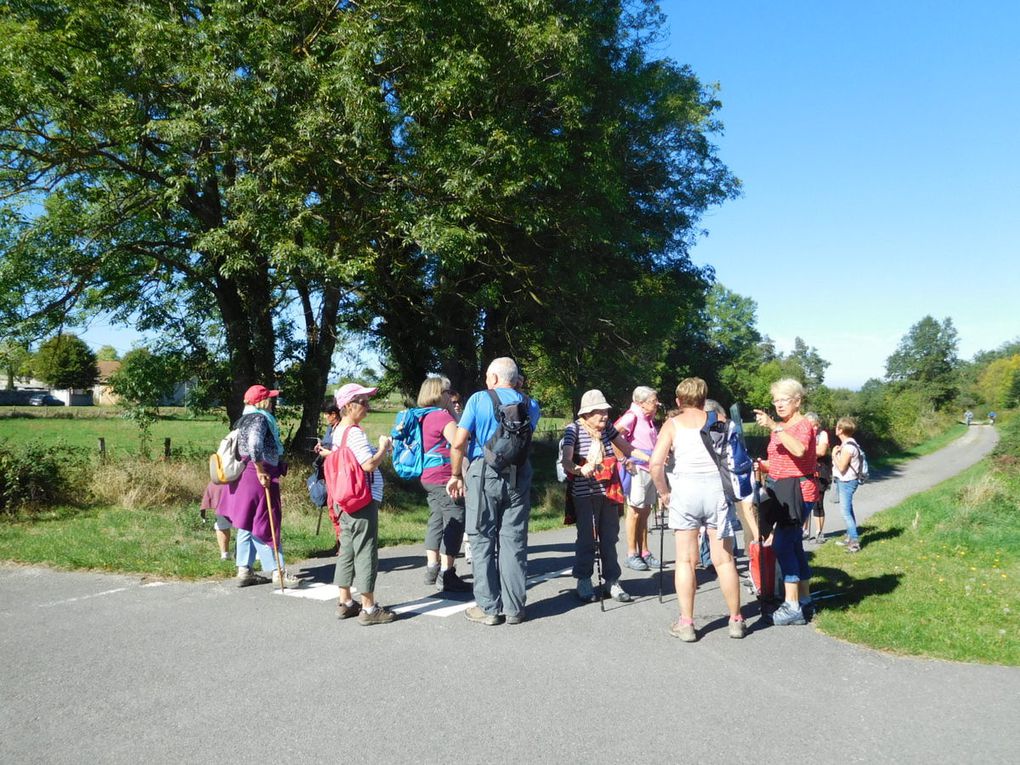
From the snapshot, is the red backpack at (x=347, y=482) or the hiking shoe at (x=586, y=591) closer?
the red backpack at (x=347, y=482)

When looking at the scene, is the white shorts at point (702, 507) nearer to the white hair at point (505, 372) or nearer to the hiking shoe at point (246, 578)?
the white hair at point (505, 372)

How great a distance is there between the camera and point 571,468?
657 cm

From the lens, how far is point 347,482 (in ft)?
18.6

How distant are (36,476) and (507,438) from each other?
8761mm

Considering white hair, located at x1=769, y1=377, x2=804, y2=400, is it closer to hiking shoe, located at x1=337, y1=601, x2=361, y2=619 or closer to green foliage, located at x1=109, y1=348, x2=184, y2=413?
hiking shoe, located at x1=337, y1=601, x2=361, y2=619

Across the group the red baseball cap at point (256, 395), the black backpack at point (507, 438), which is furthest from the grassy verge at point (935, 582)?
the red baseball cap at point (256, 395)

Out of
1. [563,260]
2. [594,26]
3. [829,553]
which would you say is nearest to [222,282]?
[563,260]

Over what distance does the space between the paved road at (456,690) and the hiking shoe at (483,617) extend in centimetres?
17

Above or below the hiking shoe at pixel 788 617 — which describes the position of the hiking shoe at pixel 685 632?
above

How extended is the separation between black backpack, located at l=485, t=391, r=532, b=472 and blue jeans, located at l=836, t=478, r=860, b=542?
5938 millimetres

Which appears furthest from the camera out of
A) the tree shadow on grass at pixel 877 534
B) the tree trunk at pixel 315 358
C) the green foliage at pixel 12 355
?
the tree trunk at pixel 315 358

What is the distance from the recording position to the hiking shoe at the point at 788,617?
234 inches

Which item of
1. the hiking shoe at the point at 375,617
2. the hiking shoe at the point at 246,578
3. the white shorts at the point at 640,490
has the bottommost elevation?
the hiking shoe at the point at 375,617

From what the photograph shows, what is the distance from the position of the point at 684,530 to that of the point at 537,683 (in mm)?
1636
